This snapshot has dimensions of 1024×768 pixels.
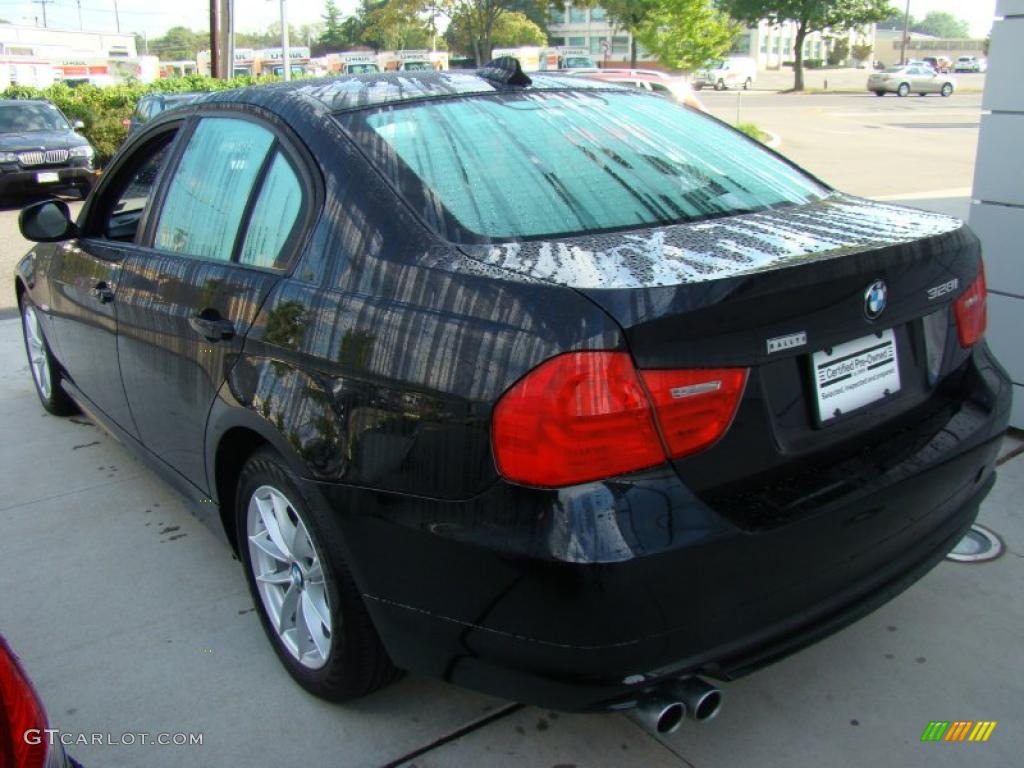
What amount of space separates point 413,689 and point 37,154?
1476cm

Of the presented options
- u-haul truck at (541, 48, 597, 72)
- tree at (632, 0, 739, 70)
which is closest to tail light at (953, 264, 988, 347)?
tree at (632, 0, 739, 70)

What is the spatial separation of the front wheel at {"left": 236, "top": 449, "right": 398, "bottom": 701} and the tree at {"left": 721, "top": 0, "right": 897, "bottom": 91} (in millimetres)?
54209

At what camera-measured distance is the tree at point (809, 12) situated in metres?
52.5

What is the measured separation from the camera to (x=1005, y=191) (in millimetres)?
4320

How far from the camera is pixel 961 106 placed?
35.2m

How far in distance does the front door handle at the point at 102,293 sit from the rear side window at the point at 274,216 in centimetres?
101

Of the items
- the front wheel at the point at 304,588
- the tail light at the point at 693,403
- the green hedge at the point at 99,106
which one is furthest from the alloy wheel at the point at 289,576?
the green hedge at the point at 99,106

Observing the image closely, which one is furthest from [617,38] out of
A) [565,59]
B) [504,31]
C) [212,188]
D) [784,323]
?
[784,323]

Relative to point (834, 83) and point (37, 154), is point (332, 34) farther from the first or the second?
point (37, 154)

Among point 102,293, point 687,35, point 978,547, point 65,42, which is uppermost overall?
point 65,42

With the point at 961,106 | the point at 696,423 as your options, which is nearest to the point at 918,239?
the point at 696,423

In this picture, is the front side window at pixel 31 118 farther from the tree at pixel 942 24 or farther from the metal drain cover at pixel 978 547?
the tree at pixel 942 24
